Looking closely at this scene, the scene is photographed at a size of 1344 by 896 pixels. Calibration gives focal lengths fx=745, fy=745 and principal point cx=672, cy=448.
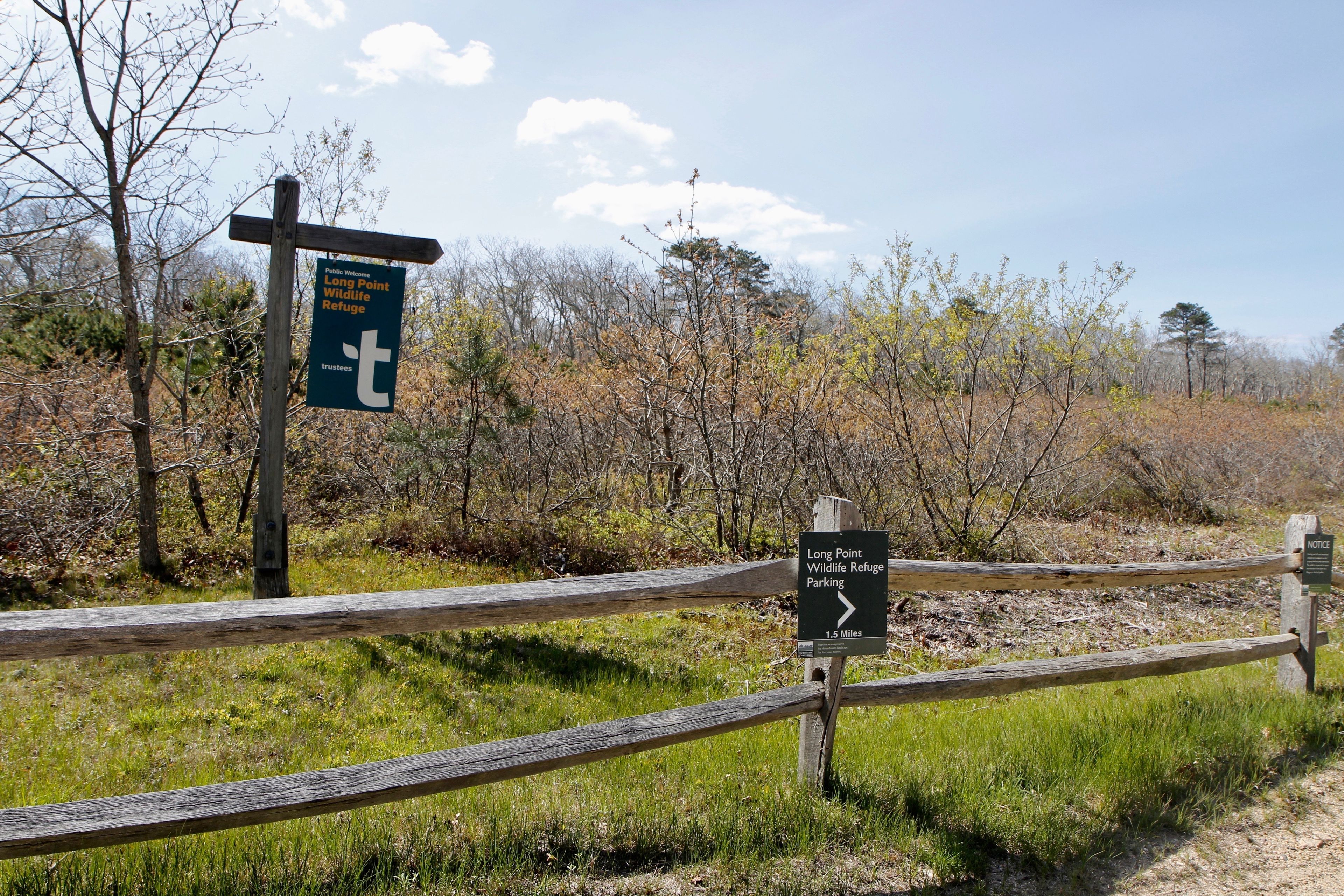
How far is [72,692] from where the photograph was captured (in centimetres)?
471

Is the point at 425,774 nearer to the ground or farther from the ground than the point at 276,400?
nearer to the ground

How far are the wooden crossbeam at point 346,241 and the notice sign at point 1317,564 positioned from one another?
6.63 meters

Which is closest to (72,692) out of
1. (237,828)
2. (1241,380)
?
(237,828)

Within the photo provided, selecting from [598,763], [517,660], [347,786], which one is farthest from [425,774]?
[517,660]

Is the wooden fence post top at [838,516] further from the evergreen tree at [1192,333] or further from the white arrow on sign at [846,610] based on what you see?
the evergreen tree at [1192,333]

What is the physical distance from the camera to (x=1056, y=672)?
13.6ft

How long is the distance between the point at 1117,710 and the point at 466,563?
692 centimetres

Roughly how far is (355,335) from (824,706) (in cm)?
395

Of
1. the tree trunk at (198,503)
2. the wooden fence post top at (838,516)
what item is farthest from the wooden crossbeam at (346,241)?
the tree trunk at (198,503)

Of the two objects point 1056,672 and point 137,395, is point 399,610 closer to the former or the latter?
point 1056,672

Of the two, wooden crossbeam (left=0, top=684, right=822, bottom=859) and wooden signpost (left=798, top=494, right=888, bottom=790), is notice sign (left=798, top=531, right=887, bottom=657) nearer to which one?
wooden signpost (left=798, top=494, right=888, bottom=790)

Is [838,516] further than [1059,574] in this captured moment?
No

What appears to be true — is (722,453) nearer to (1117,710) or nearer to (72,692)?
(1117,710)

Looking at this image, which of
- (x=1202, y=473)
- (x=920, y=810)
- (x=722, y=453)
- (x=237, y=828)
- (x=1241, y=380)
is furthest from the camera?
(x=1241, y=380)
